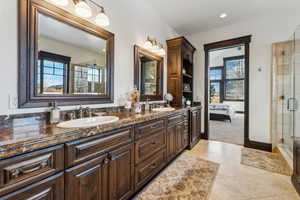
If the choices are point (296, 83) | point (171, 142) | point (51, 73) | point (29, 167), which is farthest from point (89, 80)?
point (296, 83)

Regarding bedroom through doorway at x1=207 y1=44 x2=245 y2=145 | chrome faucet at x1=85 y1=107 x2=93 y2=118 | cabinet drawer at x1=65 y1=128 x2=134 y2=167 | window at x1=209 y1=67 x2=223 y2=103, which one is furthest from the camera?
window at x1=209 y1=67 x2=223 y2=103

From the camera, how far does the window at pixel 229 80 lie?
794 cm

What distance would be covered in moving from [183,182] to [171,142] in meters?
0.59

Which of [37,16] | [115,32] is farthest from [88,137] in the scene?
[115,32]

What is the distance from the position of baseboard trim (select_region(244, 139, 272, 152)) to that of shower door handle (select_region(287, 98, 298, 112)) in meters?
0.86

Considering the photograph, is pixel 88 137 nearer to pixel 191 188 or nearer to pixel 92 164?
pixel 92 164

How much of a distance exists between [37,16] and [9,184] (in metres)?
1.32

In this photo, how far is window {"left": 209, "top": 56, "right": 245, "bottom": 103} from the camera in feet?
26.0

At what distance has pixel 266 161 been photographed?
2496mm

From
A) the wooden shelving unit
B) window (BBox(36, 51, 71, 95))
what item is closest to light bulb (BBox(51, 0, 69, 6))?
window (BBox(36, 51, 71, 95))

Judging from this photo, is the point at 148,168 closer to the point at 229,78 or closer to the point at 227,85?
the point at 227,85

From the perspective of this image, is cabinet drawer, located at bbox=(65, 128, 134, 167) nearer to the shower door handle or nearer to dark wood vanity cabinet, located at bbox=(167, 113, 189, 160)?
dark wood vanity cabinet, located at bbox=(167, 113, 189, 160)

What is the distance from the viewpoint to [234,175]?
6.75ft

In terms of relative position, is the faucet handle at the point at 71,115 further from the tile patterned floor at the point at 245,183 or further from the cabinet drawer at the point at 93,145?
the tile patterned floor at the point at 245,183
